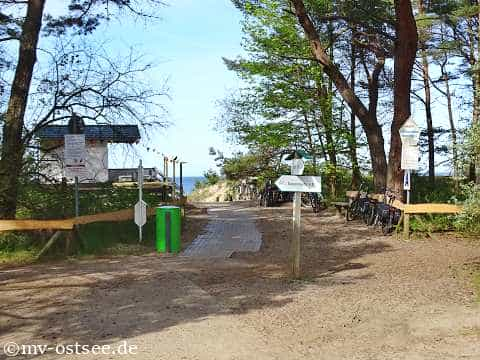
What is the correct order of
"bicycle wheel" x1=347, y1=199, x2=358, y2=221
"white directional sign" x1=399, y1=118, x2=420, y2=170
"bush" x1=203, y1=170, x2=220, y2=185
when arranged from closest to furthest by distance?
"white directional sign" x1=399, y1=118, x2=420, y2=170, "bicycle wheel" x1=347, y1=199, x2=358, y2=221, "bush" x1=203, y1=170, x2=220, y2=185

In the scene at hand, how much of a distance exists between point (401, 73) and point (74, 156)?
9.24 m

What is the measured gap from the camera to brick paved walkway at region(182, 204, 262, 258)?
12.3 meters

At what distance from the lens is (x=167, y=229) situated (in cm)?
1208

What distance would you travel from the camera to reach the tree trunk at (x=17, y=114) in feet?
38.3

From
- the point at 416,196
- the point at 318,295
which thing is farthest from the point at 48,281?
the point at 416,196

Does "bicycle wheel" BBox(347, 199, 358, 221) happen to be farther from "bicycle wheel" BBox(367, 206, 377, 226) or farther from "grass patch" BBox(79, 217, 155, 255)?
"grass patch" BBox(79, 217, 155, 255)

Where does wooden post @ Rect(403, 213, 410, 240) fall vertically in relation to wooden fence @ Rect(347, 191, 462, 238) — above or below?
below

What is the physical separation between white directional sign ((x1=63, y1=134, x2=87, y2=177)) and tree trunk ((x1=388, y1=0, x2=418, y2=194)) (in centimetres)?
892

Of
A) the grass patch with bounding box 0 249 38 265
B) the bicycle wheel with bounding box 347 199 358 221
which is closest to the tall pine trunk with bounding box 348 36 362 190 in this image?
the bicycle wheel with bounding box 347 199 358 221

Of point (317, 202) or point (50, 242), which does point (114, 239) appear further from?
point (317, 202)

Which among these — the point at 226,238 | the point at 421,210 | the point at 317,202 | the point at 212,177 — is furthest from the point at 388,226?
the point at 212,177

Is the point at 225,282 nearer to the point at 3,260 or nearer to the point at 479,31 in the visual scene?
the point at 3,260

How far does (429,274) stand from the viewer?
32.1 ft

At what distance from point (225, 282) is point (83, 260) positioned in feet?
11.4
